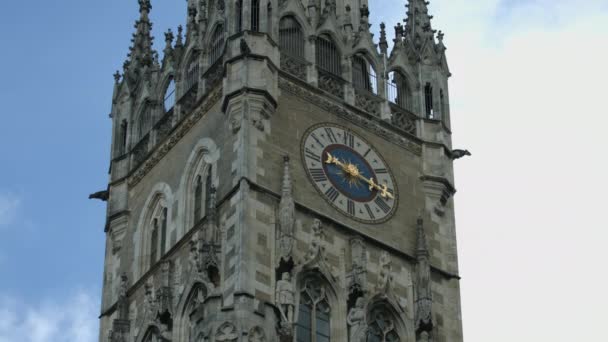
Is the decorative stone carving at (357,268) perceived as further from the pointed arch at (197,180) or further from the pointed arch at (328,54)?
the pointed arch at (328,54)

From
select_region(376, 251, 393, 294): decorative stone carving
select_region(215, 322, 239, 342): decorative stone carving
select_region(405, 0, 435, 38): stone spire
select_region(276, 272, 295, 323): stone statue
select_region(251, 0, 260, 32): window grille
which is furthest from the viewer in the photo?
select_region(405, 0, 435, 38): stone spire

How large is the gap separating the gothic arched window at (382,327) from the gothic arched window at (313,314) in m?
1.24

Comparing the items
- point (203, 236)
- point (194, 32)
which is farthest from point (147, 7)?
point (203, 236)

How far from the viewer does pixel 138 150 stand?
163 ft

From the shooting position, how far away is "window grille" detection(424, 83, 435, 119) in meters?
49.6

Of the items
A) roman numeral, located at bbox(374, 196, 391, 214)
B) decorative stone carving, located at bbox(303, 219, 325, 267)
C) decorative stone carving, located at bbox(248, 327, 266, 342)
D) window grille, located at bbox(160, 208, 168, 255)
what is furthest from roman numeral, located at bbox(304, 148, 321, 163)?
decorative stone carving, located at bbox(248, 327, 266, 342)

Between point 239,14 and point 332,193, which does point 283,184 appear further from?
point 239,14


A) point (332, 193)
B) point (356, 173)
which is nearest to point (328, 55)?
point (356, 173)

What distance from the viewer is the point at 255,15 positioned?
47.4 meters

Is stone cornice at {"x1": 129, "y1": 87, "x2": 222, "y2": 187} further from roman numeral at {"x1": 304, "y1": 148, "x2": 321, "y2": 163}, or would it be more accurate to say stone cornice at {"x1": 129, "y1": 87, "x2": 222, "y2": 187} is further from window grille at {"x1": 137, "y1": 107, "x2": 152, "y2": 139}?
roman numeral at {"x1": 304, "y1": 148, "x2": 321, "y2": 163}

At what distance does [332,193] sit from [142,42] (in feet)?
33.4

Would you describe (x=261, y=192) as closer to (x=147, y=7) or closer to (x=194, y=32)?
(x=194, y=32)

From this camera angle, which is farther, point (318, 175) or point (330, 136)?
point (330, 136)

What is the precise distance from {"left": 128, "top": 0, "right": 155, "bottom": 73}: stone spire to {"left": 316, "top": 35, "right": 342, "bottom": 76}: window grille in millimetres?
5513
